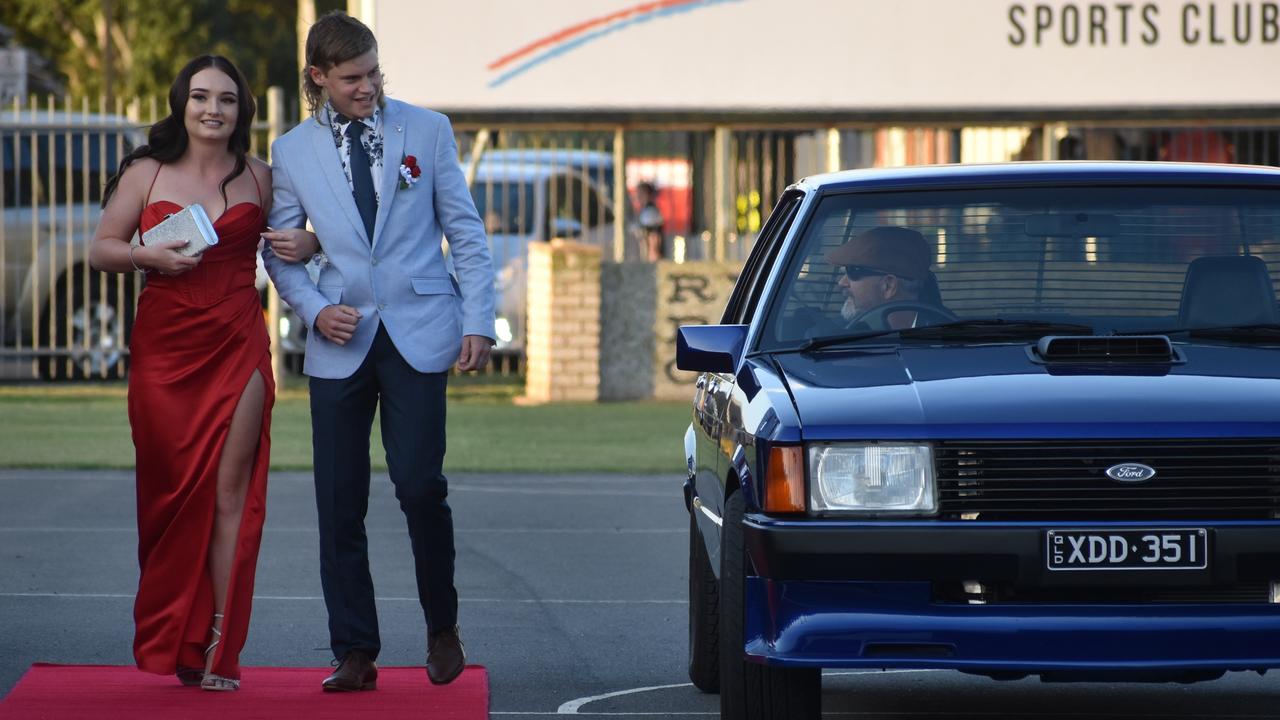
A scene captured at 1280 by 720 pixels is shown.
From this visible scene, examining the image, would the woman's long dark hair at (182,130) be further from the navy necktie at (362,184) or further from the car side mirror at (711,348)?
the car side mirror at (711,348)

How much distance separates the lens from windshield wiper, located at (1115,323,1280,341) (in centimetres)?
576

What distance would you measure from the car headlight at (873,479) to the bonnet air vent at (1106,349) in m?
0.63

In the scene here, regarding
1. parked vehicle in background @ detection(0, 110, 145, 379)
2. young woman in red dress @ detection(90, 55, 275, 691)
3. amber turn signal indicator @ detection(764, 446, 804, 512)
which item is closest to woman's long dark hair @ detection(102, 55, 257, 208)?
young woman in red dress @ detection(90, 55, 275, 691)

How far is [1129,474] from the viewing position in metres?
4.97

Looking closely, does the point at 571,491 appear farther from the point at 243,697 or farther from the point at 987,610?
the point at 987,610

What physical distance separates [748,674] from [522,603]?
3.70 m

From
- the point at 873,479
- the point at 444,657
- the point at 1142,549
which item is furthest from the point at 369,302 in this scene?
the point at 1142,549

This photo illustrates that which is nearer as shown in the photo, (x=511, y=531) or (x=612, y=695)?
(x=612, y=695)

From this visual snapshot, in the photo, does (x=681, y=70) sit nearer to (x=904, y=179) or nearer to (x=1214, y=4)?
(x=1214, y=4)

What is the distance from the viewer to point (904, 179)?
6148 mm

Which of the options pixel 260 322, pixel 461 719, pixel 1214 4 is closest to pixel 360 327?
pixel 260 322

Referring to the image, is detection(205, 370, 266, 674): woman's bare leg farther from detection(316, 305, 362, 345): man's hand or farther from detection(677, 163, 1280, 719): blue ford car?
detection(677, 163, 1280, 719): blue ford car

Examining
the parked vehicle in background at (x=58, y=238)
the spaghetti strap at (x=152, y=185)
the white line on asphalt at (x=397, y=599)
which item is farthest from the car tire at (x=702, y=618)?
the parked vehicle in background at (x=58, y=238)

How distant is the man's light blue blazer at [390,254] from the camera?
6.47 metres
